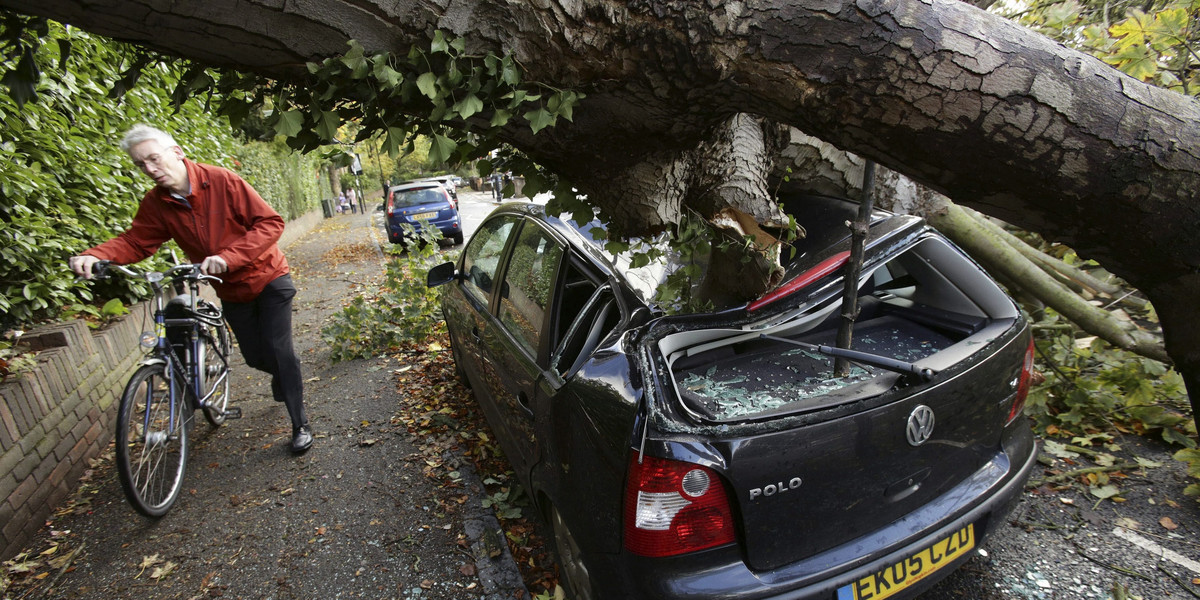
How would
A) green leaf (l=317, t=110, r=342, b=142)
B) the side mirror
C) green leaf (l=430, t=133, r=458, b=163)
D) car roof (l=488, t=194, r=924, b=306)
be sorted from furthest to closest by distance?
the side mirror
car roof (l=488, t=194, r=924, b=306)
green leaf (l=430, t=133, r=458, b=163)
green leaf (l=317, t=110, r=342, b=142)

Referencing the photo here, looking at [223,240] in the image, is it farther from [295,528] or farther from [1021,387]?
[1021,387]

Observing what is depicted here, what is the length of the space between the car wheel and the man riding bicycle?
7.63 feet

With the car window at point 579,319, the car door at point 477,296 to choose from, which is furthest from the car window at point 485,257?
the car window at point 579,319

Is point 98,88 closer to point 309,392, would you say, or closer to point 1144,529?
point 309,392

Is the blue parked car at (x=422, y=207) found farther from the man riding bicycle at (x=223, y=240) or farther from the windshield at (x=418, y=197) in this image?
the man riding bicycle at (x=223, y=240)

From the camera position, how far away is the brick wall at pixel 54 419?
2939mm

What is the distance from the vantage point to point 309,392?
493 centimetres

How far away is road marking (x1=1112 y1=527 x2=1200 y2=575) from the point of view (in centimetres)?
244

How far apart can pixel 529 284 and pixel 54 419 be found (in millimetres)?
2934

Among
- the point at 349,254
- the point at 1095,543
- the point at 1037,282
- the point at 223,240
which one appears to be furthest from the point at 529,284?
the point at 349,254

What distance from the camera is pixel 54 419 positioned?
3375mm

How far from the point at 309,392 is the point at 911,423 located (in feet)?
15.2

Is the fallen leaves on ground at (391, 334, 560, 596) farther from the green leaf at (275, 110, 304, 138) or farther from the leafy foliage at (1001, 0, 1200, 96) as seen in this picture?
the leafy foliage at (1001, 0, 1200, 96)

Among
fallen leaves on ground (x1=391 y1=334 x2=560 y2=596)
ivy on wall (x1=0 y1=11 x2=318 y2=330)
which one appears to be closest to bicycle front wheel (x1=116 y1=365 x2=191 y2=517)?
ivy on wall (x1=0 y1=11 x2=318 y2=330)
